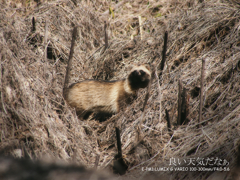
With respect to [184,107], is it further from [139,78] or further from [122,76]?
[122,76]

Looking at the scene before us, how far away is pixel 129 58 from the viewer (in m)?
5.19

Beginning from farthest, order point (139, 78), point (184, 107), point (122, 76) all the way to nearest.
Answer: point (122, 76) → point (139, 78) → point (184, 107)

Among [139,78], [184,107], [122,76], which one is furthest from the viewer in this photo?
[122,76]

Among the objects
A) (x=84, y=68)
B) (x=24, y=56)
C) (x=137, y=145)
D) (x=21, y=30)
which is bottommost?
(x=137, y=145)

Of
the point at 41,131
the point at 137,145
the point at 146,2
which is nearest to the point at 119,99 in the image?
the point at 137,145

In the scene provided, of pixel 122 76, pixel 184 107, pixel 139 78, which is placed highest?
pixel 139 78

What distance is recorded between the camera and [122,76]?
5066mm

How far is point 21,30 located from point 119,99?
253 centimetres

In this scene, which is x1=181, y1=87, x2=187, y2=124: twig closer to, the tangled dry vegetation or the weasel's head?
the tangled dry vegetation

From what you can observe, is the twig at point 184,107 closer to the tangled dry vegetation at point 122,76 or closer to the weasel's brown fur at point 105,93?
the tangled dry vegetation at point 122,76

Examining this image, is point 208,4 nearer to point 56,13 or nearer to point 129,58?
point 129,58

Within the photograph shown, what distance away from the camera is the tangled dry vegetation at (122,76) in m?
3.04

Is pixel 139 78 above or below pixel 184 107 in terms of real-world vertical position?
above

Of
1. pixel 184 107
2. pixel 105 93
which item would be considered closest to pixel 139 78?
pixel 105 93
